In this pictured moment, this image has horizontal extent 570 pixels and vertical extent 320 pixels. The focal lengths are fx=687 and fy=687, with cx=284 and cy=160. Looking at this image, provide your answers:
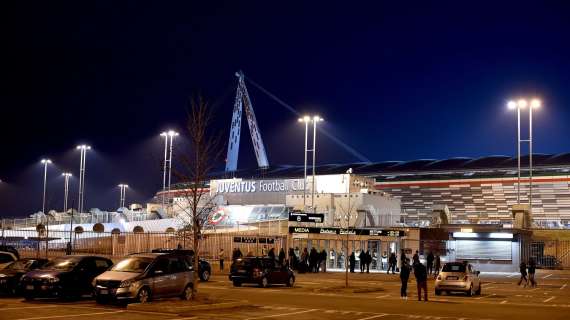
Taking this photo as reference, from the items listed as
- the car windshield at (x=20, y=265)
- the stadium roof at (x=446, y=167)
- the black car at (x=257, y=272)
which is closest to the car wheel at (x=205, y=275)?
the black car at (x=257, y=272)

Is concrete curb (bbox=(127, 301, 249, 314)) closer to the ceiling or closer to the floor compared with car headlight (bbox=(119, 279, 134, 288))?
closer to the floor

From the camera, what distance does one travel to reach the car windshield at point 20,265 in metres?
22.9

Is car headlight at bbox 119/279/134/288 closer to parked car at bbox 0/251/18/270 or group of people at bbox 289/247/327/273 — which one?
parked car at bbox 0/251/18/270

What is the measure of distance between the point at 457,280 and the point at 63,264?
14.6 m

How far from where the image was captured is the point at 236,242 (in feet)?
136

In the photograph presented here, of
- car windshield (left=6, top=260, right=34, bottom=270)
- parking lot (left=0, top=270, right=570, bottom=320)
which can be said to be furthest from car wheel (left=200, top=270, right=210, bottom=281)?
car windshield (left=6, top=260, right=34, bottom=270)

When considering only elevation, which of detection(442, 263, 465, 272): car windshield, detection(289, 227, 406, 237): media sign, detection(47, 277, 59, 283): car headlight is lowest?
detection(47, 277, 59, 283): car headlight

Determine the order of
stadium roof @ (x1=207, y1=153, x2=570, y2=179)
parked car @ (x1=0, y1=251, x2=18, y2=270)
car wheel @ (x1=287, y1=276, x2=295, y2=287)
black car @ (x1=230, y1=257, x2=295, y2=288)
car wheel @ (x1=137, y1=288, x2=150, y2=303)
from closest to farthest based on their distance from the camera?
car wheel @ (x1=137, y1=288, x2=150, y2=303) < parked car @ (x1=0, y1=251, x2=18, y2=270) < black car @ (x1=230, y1=257, x2=295, y2=288) < car wheel @ (x1=287, y1=276, x2=295, y2=287) < stadium roof @ (x1=207, y1=153, x2=570, y2=179)

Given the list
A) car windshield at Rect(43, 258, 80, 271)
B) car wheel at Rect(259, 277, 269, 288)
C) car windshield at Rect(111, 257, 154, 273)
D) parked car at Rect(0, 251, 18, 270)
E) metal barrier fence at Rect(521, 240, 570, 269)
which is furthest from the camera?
metal barrier fence at Rect(521, 240, 570, 269)

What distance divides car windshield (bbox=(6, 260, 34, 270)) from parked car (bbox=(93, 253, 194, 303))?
4.53 m

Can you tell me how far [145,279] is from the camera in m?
19.4

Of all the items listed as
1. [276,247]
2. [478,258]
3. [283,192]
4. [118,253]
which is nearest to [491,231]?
[478,258]

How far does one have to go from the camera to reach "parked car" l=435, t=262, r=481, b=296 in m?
26.5

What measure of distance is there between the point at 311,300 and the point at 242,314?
552cm
